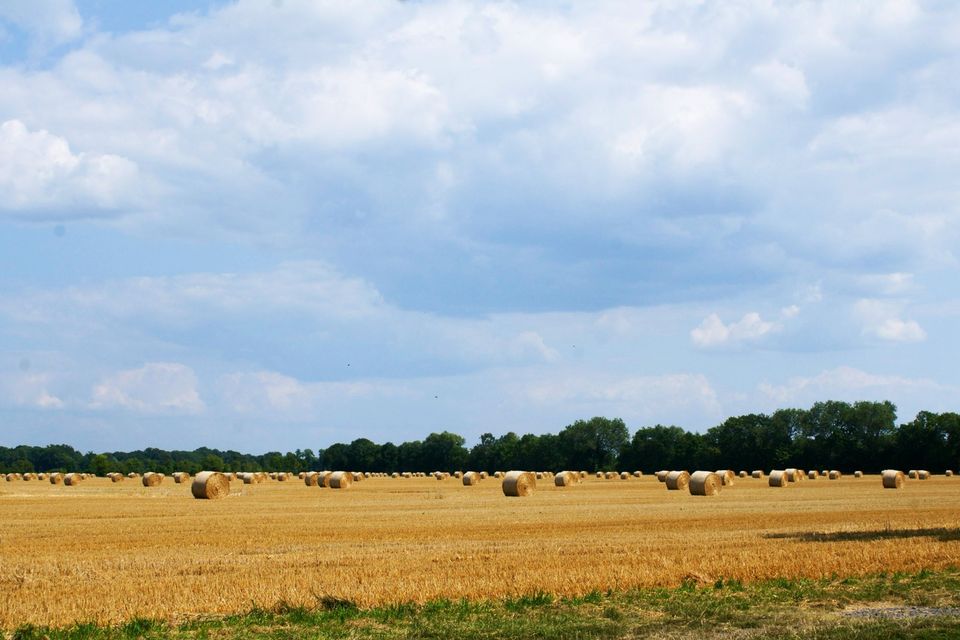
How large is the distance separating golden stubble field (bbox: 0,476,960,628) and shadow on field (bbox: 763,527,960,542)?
6 centimetres

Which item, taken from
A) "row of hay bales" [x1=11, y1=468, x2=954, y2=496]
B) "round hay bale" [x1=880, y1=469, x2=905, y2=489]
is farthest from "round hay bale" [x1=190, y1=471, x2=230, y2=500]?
"round hay bale" [x1=880, y1=469, x2=905, y2=489]

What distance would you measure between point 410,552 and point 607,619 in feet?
29.1

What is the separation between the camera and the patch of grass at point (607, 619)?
11719mm

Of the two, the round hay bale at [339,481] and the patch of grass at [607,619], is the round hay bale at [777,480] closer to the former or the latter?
the round hay bale at [339,481]

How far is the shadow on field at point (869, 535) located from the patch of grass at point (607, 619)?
719 centimetres

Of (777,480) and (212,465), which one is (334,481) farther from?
(212,465)

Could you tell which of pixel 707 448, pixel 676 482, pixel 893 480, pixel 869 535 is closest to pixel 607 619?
pixel 869 535

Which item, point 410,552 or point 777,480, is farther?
point 777,480

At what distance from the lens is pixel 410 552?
21156mm

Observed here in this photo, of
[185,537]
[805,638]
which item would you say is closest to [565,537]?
[185,537]

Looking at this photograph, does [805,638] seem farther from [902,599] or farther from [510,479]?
[510,479]

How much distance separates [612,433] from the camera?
159625mm

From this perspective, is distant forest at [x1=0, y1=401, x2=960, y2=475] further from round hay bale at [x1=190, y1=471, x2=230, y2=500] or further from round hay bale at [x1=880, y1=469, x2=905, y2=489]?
round hay bale at [x1=190, y1=471, x2=230, y2=500]

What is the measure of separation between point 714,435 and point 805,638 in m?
130
